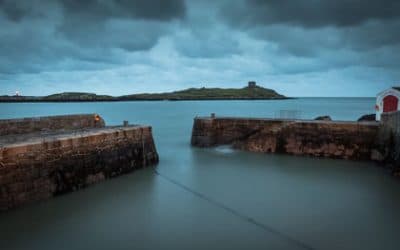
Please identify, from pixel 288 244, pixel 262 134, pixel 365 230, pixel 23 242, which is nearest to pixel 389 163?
pixel 262 134

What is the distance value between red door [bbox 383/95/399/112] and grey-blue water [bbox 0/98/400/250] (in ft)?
14.1

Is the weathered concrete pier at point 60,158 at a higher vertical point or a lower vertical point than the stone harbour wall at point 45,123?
lower

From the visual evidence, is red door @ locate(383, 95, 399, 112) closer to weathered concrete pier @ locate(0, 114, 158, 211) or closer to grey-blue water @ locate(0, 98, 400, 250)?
grey-blue water @ locate(0, 98, 400, 250)

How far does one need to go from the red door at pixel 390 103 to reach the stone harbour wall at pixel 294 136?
101 inches

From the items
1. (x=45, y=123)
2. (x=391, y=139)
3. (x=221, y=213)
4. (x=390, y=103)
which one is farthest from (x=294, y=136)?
(x=45, y=123)

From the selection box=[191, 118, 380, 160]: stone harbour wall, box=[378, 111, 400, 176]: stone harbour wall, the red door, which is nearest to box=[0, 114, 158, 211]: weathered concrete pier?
box=[191, 118, 380, 160]: stone harbour wall

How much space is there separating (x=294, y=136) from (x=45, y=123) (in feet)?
26.8

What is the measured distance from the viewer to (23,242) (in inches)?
159

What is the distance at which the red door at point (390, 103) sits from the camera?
1087cm

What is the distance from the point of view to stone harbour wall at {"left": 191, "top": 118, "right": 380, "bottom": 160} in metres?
9.09

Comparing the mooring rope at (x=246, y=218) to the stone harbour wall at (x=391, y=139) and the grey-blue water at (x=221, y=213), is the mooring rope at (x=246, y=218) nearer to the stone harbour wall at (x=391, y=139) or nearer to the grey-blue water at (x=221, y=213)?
the grey-blue water at (x=221, y=213)

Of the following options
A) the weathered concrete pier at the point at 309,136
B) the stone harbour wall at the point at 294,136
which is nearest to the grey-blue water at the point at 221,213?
the weathered concrete pier at the point at 309,136

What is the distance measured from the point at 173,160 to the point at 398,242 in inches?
261

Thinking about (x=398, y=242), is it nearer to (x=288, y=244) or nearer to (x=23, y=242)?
(x=288, y=244)
